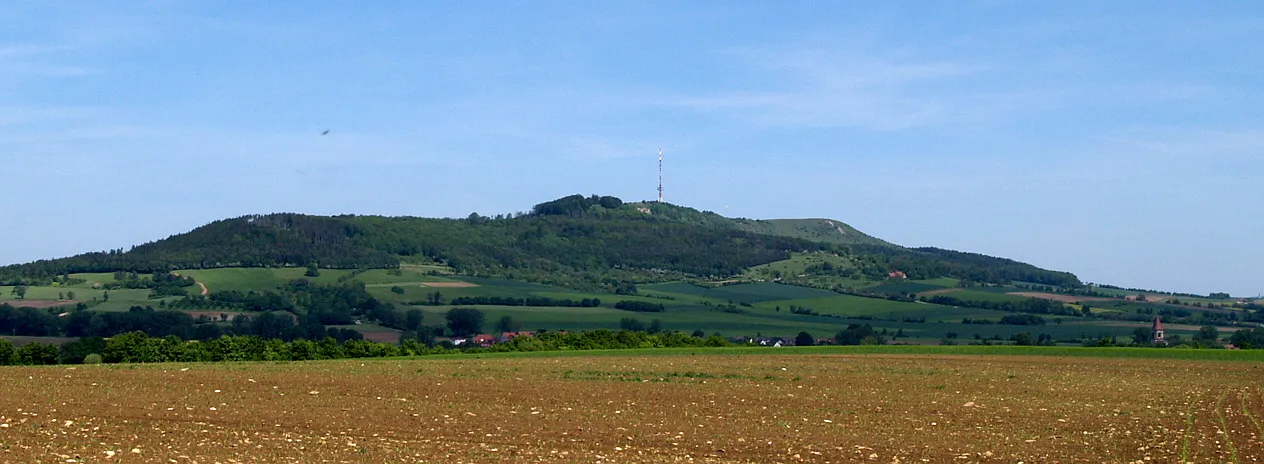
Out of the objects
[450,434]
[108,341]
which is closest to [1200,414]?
[450,434]

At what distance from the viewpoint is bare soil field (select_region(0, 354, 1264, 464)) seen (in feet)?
79.9

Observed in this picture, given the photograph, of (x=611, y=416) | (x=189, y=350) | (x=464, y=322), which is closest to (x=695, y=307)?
(x=464, y=322)

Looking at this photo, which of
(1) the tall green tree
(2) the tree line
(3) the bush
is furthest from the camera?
(1) the tall green tree

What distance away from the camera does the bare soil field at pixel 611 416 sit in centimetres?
2436

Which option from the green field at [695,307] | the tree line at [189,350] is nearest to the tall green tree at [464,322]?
the green field at [695,307]

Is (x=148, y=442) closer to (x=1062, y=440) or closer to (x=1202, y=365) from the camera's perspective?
(x=1062, y=440)

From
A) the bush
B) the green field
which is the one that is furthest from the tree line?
the green field

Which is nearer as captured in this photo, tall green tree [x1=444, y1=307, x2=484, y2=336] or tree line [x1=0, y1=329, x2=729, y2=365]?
tree line [x1=0, y1=329, x2=729, y2=365]

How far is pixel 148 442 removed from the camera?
2391 centimetres

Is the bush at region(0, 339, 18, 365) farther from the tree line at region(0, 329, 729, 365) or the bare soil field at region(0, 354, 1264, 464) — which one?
the bare soil field at region(0, 354, 1264, 464)

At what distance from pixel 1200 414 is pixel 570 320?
4782 inches

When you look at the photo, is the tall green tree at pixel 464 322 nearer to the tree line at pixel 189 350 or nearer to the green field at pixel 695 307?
the green field at pixel 695 307

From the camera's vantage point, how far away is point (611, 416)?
1232 inches

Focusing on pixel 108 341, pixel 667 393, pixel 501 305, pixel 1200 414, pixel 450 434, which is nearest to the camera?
pixel 450 434
